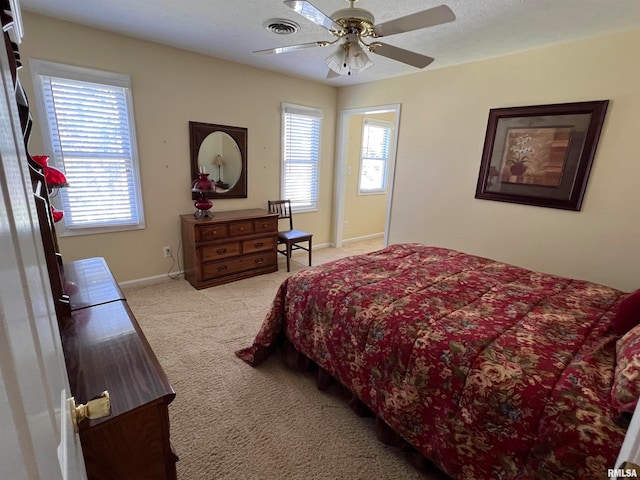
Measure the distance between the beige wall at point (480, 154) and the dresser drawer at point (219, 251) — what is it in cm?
214

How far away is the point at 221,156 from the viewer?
376cm

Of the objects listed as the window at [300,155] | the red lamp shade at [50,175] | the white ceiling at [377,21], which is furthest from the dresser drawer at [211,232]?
the white ceiling at [377,21]

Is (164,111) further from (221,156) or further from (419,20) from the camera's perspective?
(419,20)

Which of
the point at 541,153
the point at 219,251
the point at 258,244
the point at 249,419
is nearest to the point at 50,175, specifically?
the point at 249,419

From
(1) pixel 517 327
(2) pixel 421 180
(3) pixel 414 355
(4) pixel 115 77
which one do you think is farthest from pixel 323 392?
(4) pixel 115 77

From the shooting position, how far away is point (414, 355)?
144 cm

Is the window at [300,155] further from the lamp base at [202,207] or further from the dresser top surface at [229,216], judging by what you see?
the lamp base at [202,207]

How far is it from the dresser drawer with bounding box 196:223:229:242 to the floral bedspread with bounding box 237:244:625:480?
61.0 inches

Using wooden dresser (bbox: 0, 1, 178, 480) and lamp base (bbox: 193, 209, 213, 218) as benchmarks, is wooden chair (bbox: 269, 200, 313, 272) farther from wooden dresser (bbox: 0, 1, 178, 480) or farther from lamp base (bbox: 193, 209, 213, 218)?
wooden dresser (bbox: 0, 1, 178, 480)

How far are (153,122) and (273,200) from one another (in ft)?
5.67

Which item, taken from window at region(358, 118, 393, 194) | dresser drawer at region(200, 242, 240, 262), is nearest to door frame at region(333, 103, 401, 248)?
window at region(358, 118, 393, 194)

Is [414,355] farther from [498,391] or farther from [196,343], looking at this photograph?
[196,343]

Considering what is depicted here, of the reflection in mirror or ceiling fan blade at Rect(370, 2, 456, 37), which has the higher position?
ceiling fan blade at Rect(370, 2, 456, 37)

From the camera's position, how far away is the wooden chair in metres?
4.04
